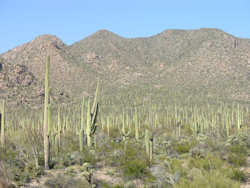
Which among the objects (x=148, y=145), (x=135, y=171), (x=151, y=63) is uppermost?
(x=151, y=63)

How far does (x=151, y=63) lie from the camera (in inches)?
3910

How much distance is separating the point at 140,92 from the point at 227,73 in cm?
2598

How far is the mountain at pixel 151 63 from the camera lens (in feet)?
250

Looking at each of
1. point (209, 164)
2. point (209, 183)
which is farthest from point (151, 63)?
point (209, 183)

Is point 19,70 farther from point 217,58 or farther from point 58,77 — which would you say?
point 217,58

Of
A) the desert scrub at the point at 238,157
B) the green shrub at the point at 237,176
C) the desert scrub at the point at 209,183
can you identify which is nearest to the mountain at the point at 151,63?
the desert scrub at the point at 238,157

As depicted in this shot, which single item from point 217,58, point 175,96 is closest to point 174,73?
point 217,58

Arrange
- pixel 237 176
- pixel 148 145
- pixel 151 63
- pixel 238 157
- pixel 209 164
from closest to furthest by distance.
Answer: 1. pixel 237 176
2. pixel 209 164
3. pixel 238 157
4. pixel 148 145
5. pixel 151 63

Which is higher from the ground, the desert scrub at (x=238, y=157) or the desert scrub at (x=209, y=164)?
the desert scrub at (x=209, y=164)

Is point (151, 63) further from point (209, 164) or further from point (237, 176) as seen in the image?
point (237, 176)

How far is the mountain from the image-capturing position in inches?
3004

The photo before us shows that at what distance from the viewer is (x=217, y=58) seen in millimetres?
86438

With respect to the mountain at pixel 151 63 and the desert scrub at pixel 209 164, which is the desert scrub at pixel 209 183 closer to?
the desert scrub at pixel 209 164

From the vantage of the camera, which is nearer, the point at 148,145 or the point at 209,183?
the point at 209,183
